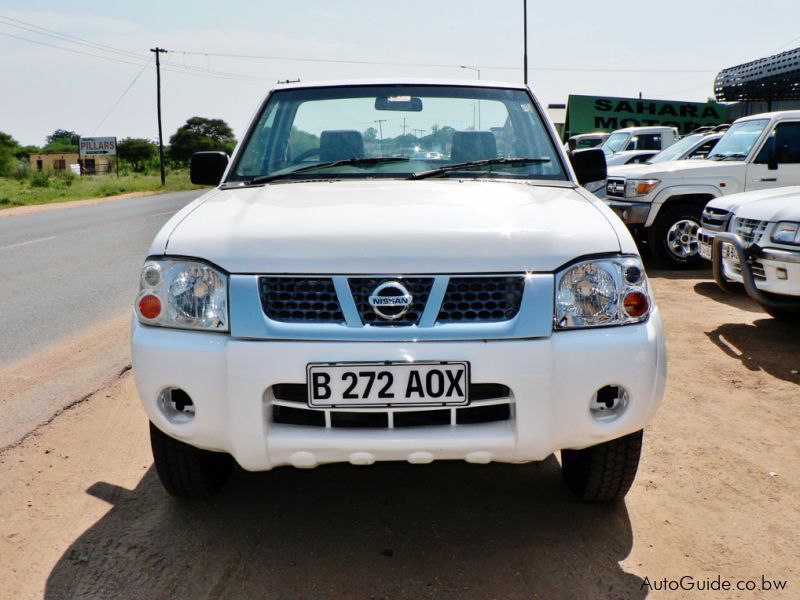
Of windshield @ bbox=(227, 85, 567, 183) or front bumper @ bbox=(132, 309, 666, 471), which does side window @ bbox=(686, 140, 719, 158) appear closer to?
windshield @ bbox=(227, 85, 567, 183)

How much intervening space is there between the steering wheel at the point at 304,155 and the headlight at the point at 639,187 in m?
7.05

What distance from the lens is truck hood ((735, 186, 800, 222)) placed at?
610 cm

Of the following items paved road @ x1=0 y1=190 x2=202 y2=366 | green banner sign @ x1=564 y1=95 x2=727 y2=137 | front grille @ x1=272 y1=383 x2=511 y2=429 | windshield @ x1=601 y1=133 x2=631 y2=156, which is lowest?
paved road @ x1=0 y1=190 x2=202 y2=366

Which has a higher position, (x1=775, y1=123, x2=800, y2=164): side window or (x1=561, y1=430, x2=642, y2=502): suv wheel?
(x1=775, y1=123, x2=800, y2=164): side window

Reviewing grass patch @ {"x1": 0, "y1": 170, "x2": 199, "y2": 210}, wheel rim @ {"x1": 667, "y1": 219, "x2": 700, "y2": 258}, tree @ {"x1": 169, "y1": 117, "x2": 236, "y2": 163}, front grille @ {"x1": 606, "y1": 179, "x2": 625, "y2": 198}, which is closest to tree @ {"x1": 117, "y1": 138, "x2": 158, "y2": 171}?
tree @ {"x1": 169, "y1": 117, "x2": 236, "y2": 163}

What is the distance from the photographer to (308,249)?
2.65 m

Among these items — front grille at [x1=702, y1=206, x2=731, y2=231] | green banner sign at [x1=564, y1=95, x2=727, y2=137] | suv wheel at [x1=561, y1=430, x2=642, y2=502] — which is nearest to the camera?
suv wheel at [x1=561, y1=430, x2=642, y2=502]

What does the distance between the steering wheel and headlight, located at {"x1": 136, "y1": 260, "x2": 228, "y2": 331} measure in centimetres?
132

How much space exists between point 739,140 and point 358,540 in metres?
9.06

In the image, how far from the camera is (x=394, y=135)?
402 centimetres

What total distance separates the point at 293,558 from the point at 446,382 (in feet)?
2.75

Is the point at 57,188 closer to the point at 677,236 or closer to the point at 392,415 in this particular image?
the point at 677,236

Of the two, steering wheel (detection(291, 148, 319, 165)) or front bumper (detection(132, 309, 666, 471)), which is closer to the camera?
front bumper (detection(132, 309, 666, 471))

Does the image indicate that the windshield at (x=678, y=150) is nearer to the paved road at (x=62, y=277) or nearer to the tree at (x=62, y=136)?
the paved road at (x=62, y=277)
